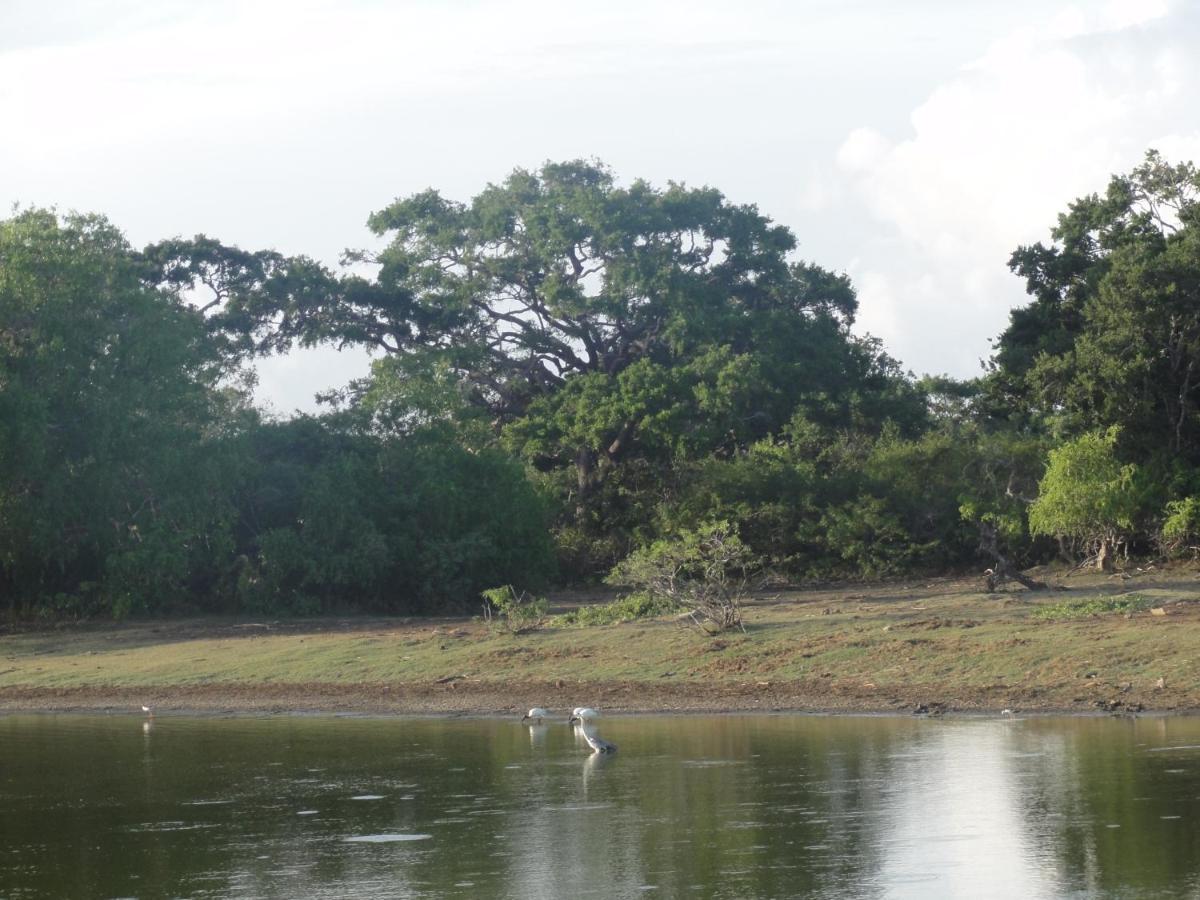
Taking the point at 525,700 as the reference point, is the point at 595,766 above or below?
below

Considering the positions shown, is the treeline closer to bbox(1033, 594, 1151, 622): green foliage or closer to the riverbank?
the riverbank

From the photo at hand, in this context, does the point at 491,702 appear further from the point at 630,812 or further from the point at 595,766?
the point at 630,812

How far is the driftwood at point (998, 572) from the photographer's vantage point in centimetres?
2842

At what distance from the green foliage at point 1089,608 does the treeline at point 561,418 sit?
7096 mm

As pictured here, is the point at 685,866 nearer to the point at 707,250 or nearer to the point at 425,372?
the point at 425,372

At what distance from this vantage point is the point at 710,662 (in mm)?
22953

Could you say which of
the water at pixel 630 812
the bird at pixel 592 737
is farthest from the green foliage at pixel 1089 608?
the bird at pixel 592 737

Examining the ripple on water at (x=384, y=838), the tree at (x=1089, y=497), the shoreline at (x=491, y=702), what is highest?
the tree at (x=1089, y=497)

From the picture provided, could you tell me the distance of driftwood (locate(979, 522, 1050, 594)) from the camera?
28.4 meters

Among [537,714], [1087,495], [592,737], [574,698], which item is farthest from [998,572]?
[592,737]

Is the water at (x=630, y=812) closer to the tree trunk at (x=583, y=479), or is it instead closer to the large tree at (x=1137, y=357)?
the large tree at (x=1137, y=357)

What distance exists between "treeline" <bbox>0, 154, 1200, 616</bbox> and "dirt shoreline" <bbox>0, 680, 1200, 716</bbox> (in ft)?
20.8

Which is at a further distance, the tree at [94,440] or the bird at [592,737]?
the tree at [94,440]

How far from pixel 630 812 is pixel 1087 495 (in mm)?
19419
